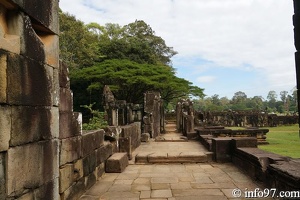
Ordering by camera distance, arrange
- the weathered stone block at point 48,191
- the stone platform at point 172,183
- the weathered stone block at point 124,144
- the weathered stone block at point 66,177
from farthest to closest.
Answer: the weathered stone block at point 124,144
the stone platform at point 172,183
the weathered stone block at point 66,177
the weathered stone block at point 48,191

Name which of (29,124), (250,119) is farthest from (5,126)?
(250,119)

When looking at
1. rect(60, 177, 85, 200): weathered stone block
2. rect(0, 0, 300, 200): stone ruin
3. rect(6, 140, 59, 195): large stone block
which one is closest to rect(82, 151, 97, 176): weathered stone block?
rect(0, 0, 300, 200): stone ruin

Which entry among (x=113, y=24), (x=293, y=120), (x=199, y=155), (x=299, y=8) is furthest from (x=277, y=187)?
(x=113, y=24)

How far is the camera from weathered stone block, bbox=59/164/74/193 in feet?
11.1

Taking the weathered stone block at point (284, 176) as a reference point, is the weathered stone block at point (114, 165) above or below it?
below

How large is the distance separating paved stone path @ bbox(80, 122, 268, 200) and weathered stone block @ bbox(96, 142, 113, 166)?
1.18 ft

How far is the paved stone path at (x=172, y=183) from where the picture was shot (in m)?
4.05

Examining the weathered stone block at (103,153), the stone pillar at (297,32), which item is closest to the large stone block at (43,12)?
the stone pillar at (297,32)

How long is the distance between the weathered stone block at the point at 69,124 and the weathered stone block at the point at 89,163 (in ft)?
1.92

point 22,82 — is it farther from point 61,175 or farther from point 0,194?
point 61,175

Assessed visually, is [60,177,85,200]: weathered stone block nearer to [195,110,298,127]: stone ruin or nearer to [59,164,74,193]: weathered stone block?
[59,164,74,193]: weathered stone block

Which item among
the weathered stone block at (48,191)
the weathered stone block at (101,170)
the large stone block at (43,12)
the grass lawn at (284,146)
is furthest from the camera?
the grass lawn at (284,146)

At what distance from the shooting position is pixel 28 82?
234 cm

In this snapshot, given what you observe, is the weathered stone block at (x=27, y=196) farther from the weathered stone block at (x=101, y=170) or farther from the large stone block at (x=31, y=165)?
the weathered stone block at (x=101, y=170)
